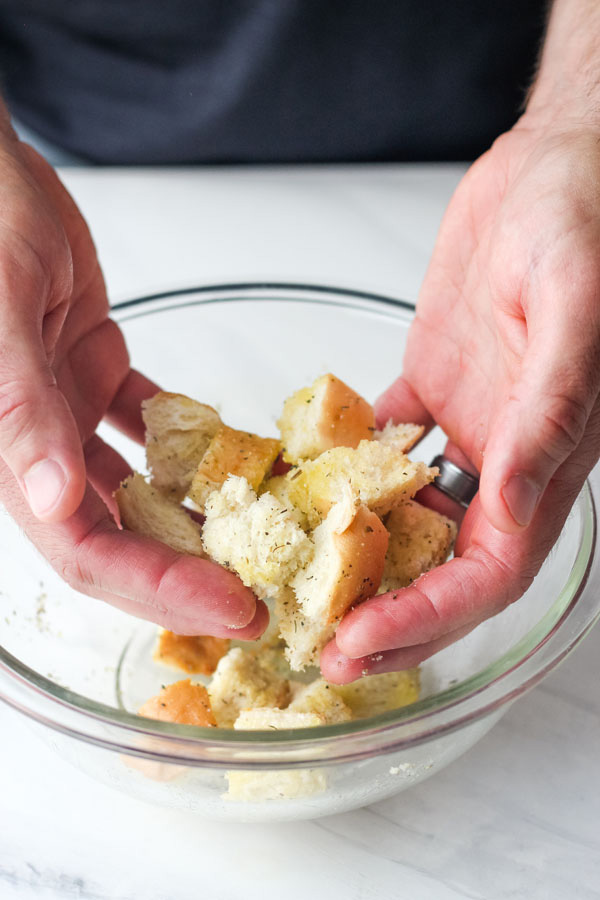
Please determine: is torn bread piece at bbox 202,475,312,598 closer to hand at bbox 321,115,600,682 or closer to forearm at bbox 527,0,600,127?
hand at bbox 321,115,600,682

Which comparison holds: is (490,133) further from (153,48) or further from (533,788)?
(533,788)

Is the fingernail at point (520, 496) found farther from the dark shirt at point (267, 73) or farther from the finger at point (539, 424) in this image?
the dark shirt at point (267, 73)

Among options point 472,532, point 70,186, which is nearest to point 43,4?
point 70,186

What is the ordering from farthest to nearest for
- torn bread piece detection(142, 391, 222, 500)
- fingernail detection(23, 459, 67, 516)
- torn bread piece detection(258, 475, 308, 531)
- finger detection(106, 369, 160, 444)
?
finger detection(106, 369, 160, 444)
torn bread piece detection(142, 391, 222, 500)
torn bread piece detection(258, 475, 308, 531)
fingernail detection(23, 459, 67, 516)

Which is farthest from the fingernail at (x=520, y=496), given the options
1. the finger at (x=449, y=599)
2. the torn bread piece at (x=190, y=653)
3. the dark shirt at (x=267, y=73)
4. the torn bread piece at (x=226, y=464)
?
the dark shirt at (x=267, y=73)

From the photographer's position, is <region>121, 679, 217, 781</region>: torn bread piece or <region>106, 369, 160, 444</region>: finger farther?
<region>106, 369, 160, 444</region>: finger

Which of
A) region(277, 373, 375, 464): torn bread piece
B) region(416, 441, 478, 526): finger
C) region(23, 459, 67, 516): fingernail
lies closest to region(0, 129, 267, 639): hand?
region(23, 459, 67, 516): fingernail

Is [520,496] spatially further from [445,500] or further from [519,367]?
[445,500]
